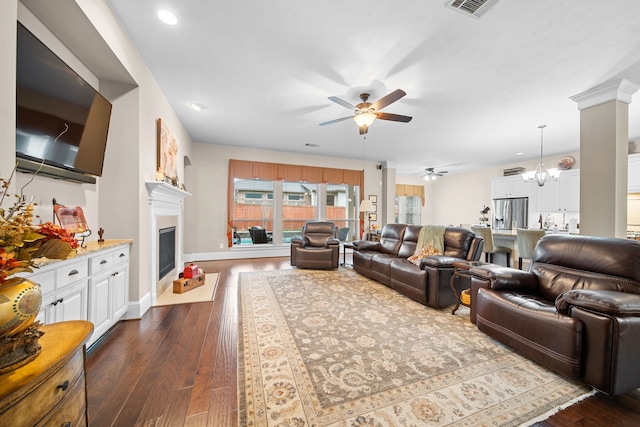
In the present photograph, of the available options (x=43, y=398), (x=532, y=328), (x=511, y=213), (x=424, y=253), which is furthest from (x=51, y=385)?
(x=511, y=213)

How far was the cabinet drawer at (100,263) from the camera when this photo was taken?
6.30 feet

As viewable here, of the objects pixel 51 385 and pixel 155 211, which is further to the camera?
pixel 155 211

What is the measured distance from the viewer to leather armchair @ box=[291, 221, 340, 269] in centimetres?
468

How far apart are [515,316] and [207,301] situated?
10.4 feet

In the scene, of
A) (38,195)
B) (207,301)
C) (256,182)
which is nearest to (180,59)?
(38,195)

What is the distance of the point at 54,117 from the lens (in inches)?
68.6

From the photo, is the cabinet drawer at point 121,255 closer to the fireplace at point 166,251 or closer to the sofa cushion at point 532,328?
the fireplace at point 166,251

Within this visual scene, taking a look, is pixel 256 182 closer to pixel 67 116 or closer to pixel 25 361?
pixel 67 116

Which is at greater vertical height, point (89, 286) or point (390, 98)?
point (390, 98)

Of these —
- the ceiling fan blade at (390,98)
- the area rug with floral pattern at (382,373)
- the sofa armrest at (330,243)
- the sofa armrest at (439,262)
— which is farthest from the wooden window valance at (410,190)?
the area rug with floral pattern at (382,373)

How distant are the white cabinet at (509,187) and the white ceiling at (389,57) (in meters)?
2.66

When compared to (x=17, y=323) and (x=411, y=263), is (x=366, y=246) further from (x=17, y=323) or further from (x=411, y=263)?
(x=17, y=323)

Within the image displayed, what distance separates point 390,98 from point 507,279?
2.22 meters

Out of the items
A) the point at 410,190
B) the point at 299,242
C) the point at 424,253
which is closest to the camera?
A: the point at 424,253
